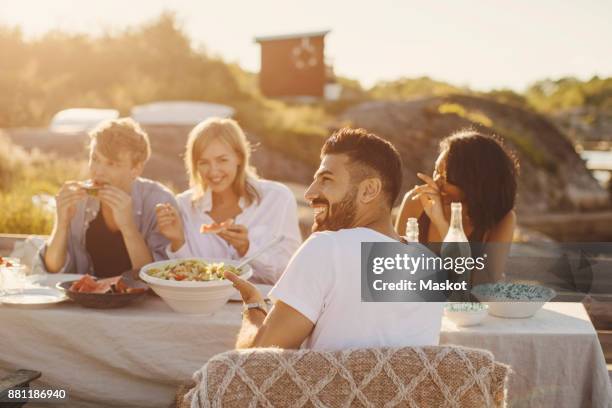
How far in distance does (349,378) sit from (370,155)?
63 centimetres

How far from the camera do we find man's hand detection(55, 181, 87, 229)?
350cm

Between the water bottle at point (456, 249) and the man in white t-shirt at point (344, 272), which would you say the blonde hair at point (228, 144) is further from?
the man in white t-shirt at point (344, 272)

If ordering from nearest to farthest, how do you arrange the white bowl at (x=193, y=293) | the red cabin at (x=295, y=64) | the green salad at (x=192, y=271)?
1. the white bowl at (x=193, y=293)
2. the green salad at (x=192, y=271)
3. the red cabin at (x=295, y=64)

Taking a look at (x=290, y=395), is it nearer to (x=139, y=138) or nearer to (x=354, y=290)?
(x=354, y=290)

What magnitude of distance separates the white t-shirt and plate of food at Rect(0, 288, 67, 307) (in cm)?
151

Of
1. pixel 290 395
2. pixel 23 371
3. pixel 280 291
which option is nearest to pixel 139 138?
pixel 23 371

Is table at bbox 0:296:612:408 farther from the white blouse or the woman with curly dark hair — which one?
the white blouse

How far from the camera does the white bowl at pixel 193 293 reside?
9.13 ft

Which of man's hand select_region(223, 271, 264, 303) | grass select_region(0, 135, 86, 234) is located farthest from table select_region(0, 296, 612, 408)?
grass select_region(0, 135, 86, 234)

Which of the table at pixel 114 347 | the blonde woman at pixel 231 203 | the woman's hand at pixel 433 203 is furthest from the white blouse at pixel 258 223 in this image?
the table at pixel 114 347

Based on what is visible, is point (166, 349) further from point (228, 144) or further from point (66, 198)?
point (228, 144)

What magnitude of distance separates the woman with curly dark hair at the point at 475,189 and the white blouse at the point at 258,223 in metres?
0.76

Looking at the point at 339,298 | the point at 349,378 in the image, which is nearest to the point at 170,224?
the point at 339,298

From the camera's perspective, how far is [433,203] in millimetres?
3697
